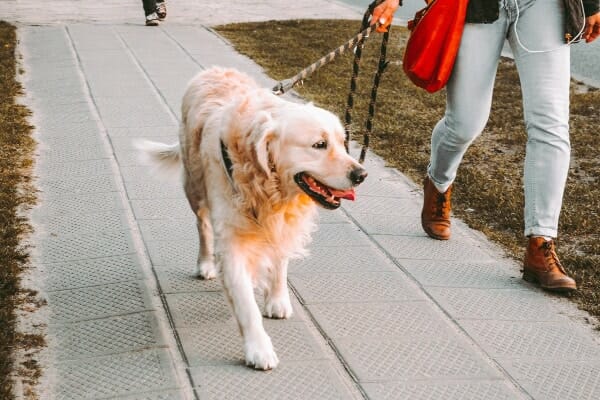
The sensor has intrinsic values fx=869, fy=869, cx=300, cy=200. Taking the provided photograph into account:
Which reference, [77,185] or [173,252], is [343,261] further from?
[77,185]

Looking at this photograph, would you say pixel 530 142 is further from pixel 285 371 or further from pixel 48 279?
pixel 48 279

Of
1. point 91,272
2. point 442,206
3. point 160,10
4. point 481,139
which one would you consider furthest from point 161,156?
point 160,10

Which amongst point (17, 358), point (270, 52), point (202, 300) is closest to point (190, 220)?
point (202, 300)

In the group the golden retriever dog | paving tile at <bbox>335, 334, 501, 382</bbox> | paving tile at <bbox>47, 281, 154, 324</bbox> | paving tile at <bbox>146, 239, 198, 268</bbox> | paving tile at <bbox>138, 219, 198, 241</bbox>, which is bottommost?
paving tile at <bbox>138, 219, 198, 241</bbox>

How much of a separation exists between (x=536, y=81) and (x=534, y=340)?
130 cm

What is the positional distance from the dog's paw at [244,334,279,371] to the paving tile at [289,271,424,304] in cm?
71

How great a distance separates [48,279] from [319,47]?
7174 mm

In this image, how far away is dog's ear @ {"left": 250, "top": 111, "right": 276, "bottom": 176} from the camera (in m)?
3.39

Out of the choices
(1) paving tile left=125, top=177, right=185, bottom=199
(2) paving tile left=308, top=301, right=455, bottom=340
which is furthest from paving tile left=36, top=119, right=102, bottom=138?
(2) paving tile left=308, top=301, right=455, bottom=340

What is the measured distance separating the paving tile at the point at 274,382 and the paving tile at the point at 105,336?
1.18 ft

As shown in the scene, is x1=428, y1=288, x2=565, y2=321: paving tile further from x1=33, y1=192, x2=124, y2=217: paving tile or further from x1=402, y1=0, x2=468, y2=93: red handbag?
x1=33, y1=192, x2=124, y2=217: paving tile

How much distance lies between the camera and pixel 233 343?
147 inches

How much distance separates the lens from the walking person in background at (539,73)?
4.26 meters

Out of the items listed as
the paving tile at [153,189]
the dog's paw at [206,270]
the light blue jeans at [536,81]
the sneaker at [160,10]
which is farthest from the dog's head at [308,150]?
the sneaker at [160,10]
